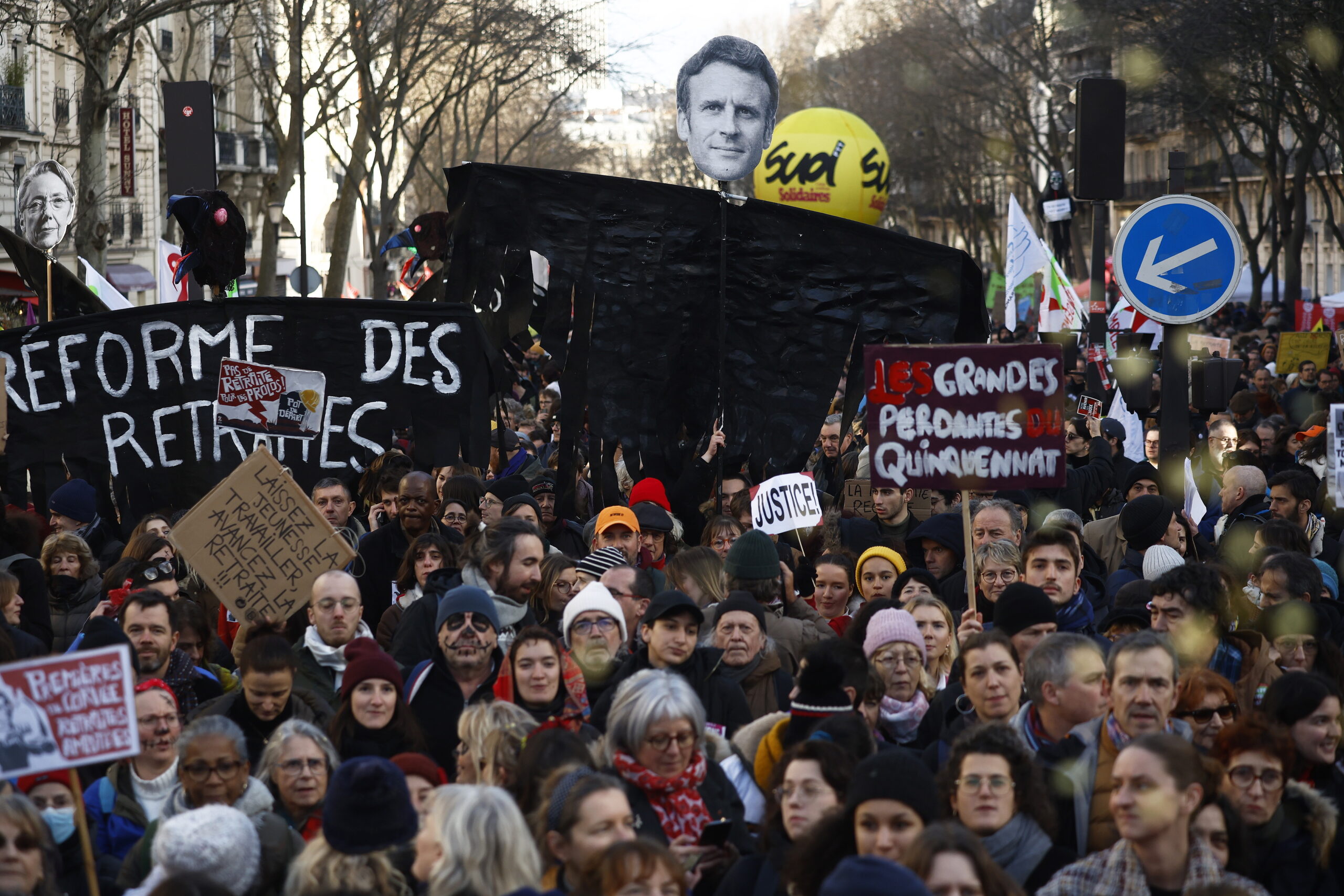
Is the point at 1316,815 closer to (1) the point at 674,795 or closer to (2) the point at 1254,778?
(2) the point at 1254,778

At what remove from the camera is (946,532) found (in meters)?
8.09

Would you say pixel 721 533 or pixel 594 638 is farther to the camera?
pixel 721 533

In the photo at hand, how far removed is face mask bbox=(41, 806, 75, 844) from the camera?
486 centimetres

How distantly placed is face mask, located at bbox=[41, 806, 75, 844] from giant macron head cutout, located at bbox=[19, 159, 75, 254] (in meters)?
8.90

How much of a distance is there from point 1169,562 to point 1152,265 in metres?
1.86

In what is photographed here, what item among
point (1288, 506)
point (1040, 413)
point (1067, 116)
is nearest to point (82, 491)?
point (1040, 413)

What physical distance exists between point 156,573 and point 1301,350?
15.8 meters

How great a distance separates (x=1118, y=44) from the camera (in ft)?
111

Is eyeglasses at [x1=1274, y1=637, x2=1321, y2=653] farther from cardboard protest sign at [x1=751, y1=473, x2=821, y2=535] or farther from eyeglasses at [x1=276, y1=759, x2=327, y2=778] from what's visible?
eyeglasses at [x1=276, y1=759, x2=327, y2=778]

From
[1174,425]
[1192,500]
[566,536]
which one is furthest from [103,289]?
[1192,500]

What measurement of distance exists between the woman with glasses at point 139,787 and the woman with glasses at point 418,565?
207 centimetres

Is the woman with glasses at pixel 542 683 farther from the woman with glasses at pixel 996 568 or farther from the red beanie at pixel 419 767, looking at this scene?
the woman with glasses at pixel 996 568

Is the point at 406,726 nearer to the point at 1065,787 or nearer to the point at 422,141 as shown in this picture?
the point at 1065,787

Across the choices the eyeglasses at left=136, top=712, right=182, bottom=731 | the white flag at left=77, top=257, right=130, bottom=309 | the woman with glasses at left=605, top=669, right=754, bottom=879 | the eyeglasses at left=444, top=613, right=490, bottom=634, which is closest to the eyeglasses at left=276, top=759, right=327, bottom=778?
the eyeglasses at left=136, top=712, right=182, bottom=731
